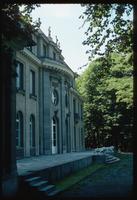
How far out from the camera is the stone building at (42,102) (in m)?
26.0

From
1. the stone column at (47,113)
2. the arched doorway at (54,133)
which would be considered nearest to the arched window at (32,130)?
the stone column at (47,113)

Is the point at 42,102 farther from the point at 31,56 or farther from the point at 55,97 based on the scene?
the point at 31,56

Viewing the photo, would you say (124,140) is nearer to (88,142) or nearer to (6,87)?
(88,142)

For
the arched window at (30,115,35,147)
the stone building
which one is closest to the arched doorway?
the stone building

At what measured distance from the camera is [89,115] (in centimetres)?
5544

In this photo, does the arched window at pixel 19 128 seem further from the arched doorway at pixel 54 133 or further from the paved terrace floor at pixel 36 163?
the arched doorway at pixel 54 133

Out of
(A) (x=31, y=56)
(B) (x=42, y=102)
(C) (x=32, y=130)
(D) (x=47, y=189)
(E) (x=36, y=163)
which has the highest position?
(A) (x=31, y=56)

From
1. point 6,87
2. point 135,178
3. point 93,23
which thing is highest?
point 93,23

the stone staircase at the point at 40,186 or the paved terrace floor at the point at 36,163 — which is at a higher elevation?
the paved terrace floor at the point at 36,163

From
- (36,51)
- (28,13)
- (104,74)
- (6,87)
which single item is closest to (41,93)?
(36,51)

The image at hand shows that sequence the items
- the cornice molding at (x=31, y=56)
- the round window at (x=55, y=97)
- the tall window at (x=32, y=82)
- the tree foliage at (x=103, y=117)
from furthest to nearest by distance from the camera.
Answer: the tree foliage at (x=103, y=117)
the round window at (x=55, y=97)
the tall window at (x=32, y=82)
the cornice molding at (x=31, y=56)

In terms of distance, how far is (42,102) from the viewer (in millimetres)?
30938

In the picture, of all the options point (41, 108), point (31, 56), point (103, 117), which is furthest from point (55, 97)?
point (103, 117)

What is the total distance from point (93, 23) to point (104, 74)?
192cm
